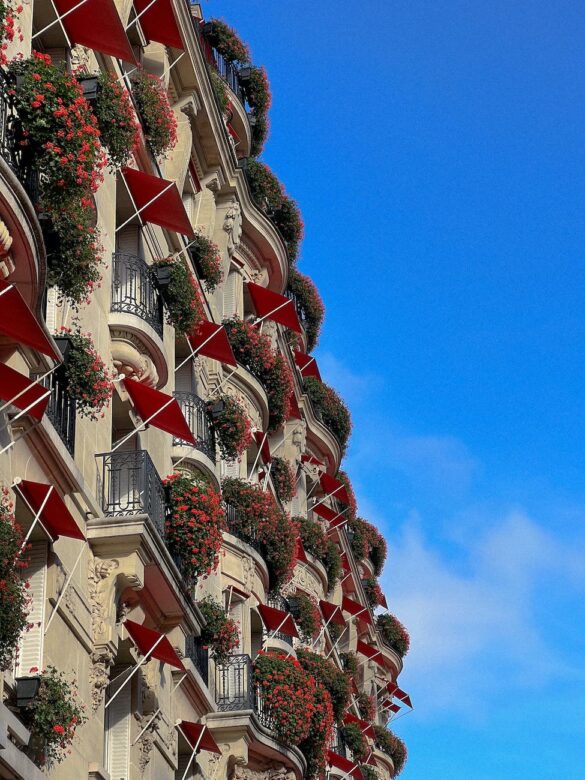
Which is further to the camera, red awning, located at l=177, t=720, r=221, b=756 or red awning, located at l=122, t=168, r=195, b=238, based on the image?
red awning, located at l=177, t=720, r=221, b=756

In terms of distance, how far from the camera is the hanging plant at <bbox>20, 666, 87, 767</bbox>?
15758 millimetres

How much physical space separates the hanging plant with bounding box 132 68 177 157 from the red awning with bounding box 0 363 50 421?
10293 mm

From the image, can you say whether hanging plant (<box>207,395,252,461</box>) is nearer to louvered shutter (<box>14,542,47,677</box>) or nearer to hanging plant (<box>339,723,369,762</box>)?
louvered shutter (<box>14,542,47,677</box>)

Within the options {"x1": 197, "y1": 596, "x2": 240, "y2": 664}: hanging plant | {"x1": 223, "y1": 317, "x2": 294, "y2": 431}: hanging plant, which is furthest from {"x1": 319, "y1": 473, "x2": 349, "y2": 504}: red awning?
{"x1": 197, "y1": 596, "x2": 240, "y2": 664}: hanging plant

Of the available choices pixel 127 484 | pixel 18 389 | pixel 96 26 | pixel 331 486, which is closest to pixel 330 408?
pixel 331 486

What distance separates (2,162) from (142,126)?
984 cm

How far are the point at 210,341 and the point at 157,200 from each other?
4.27 m

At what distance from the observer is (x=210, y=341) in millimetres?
27219

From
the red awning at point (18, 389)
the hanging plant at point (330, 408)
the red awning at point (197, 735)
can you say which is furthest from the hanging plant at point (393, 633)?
the red awning at point (18, 389)

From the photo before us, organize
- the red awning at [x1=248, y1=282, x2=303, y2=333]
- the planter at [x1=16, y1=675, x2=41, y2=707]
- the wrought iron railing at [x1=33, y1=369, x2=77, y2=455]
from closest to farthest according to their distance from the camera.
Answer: the planter at [x1=16, y1=675, x2=41, y2=707]
the wrought iron railing at [x1=33, y1=369, x2=77, y2=455]
the red awning at [x1=248, y1=282, x2=303, y2=333]

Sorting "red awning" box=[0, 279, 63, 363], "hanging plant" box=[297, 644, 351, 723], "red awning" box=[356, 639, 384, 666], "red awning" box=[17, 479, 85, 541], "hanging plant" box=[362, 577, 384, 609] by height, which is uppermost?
"hanging plant" box=[362, 577, 384, 609]

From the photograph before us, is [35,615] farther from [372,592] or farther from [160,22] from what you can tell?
[372,592]

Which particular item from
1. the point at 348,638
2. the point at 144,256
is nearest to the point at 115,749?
the point at 144,256

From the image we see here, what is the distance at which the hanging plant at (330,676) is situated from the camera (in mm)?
33812
